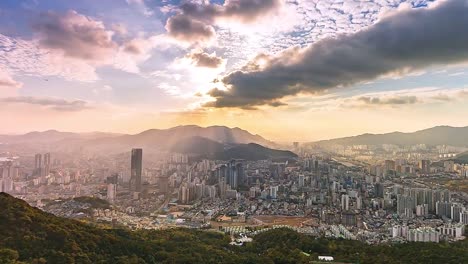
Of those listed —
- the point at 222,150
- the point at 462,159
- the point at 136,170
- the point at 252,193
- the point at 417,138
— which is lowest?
the point at 252,193

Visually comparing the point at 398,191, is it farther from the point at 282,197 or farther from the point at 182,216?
the point at 182,216

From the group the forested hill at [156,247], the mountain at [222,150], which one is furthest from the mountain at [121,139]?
the forested hill at [156,247]

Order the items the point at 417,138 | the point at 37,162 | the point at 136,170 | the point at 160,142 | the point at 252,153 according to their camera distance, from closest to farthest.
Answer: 1. the point at 37,162
2. the point at 136,170
3. the point at 252,153
4. the point at 160,142
5. the point at 417,138

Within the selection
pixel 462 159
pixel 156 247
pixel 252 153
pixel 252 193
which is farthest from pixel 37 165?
pixel 462 159

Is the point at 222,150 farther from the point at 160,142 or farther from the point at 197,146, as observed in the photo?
the point at 160,142

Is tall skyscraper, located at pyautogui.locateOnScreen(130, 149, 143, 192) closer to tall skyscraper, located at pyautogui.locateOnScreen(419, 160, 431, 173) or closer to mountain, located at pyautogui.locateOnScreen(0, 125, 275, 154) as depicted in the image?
mountain, located at pyautogui.locateOnScreen(0, 125, 275, 154)
